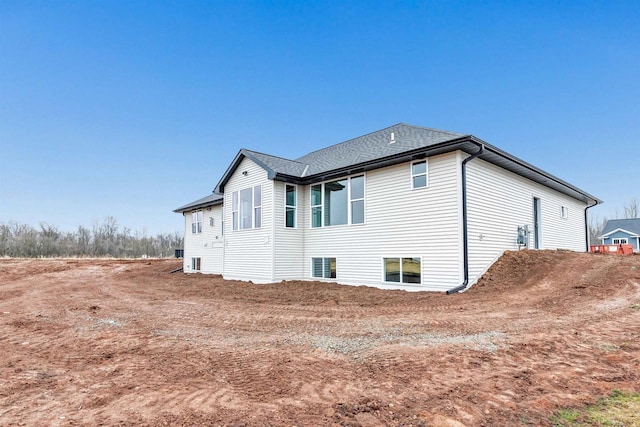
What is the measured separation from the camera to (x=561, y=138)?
28.6 m

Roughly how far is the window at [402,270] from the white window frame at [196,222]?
42.2 feet

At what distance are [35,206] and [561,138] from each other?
66.5 meters

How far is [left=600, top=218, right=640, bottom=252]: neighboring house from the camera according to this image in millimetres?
35594

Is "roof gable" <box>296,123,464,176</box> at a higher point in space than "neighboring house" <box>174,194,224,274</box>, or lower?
higher

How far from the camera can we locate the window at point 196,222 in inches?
784

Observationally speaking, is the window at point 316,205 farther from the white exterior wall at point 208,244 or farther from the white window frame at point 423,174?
the white exterior wall at point 208,244

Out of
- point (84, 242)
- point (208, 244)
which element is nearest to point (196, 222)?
point (208, 244)

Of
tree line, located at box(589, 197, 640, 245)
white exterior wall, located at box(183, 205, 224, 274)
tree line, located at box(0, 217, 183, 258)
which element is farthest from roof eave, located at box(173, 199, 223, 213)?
tree line, located at box(589, 197, 640, 245)

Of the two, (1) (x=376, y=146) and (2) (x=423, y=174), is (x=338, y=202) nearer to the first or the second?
(1) (x=376, y=146)

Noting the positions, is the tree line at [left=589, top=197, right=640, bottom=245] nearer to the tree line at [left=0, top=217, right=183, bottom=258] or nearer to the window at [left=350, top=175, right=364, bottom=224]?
the window at [left=350, top=175, right=364, bottom=224]

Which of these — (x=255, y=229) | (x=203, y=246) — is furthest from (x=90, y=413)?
(x=203, y=246)

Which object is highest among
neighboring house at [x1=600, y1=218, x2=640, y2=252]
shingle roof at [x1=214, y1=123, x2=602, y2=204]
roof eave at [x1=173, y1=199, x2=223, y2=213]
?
shingle roof at [x1=214, y1=123, x2=602, y2=204]

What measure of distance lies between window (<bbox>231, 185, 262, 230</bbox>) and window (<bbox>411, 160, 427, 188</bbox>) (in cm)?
635

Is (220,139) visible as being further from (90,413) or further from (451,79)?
(90,413)
